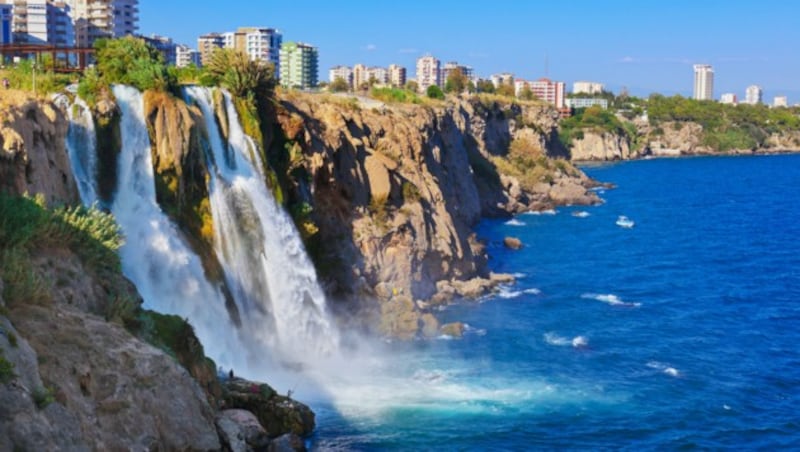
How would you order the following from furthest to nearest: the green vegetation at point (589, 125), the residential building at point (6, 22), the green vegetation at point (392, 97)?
the green vegetation at point (589, 125)
the residential building at point (6, 22)
the green vegetation at point (392, 97)

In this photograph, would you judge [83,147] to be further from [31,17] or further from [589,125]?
[589,125]

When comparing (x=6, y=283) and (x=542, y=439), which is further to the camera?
(x=542, y=439)

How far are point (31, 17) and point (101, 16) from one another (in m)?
12.9

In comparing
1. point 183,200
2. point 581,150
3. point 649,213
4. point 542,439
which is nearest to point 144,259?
point 183,200

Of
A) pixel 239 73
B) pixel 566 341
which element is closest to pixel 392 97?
pixel 239 73

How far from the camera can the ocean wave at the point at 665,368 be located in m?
34.1

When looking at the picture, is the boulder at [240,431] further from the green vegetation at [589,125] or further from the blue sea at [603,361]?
the green vegetation at [589,125]

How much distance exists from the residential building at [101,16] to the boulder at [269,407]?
91.4m

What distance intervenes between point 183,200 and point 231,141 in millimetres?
4800

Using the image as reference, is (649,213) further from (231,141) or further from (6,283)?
(6,283)

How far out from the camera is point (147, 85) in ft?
103

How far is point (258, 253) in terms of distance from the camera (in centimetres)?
3409

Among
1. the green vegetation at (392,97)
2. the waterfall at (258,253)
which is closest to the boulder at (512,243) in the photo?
the green vegetation at (392,97)

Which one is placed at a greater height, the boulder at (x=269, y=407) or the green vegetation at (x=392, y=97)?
the green vegetation at (x=392, y=97)
